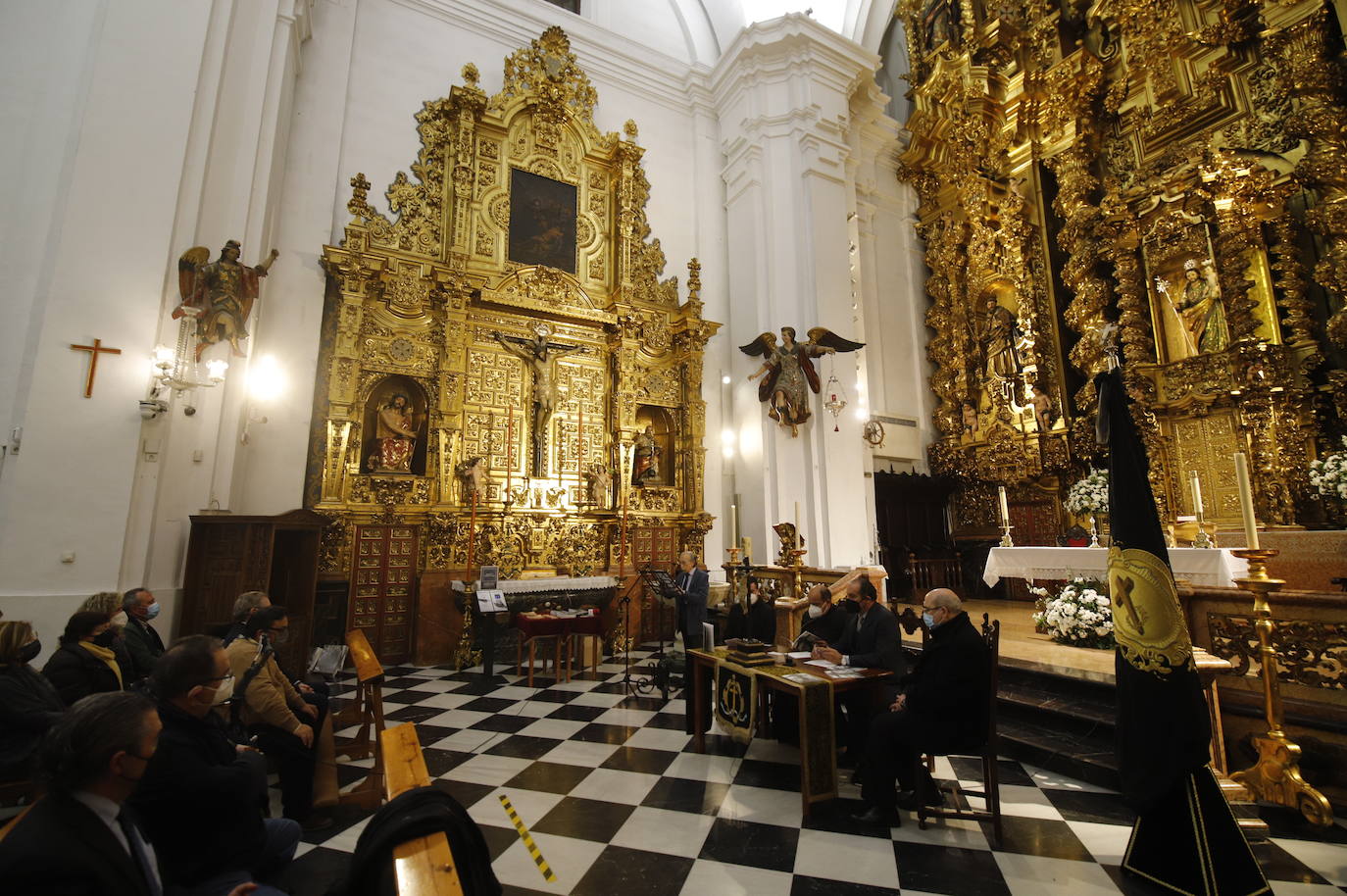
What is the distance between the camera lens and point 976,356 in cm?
1148

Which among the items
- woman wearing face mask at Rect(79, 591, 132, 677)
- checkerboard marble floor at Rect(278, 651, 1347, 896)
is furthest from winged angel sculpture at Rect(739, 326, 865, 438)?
woman wearing face mask at Rect(79, 591, 132, 677)

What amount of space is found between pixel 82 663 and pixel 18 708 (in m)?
0.39

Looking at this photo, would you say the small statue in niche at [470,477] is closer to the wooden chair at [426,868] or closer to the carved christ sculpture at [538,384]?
the carved christ sculpture at [538,384]

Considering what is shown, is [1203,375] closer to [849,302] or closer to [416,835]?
[849,302]

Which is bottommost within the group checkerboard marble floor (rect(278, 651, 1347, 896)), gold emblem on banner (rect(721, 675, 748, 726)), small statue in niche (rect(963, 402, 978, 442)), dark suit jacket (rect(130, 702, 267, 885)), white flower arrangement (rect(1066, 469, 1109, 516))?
checkerboard marble floor (rect(278, 651, 1347, 896))

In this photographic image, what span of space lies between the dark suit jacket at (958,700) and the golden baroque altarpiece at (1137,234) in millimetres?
7440

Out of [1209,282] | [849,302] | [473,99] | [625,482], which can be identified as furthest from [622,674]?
[1209,282]

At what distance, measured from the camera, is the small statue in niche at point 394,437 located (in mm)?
7883

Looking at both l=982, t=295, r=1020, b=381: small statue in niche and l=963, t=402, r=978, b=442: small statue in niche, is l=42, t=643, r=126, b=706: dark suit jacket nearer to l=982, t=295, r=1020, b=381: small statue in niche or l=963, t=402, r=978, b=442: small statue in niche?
l=963, t=402, r=978, b=442: small statue in niche

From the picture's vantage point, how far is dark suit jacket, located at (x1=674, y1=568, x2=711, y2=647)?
6074mm

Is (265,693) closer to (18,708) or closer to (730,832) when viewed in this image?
(18,708)

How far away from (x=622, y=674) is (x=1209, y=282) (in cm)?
982

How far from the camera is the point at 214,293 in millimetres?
5586

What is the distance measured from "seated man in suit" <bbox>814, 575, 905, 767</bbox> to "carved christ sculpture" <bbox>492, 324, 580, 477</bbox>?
5.60 m
